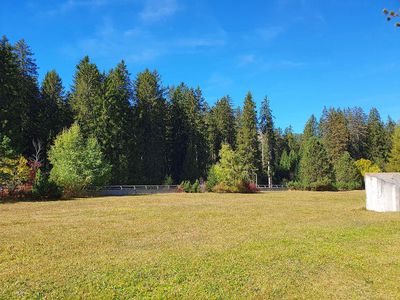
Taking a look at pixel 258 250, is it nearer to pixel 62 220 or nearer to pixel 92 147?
pixel 62 220

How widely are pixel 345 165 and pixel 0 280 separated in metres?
62.7

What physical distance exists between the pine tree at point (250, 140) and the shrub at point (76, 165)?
31.9m

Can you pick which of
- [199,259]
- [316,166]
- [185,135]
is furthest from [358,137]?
[199,259]

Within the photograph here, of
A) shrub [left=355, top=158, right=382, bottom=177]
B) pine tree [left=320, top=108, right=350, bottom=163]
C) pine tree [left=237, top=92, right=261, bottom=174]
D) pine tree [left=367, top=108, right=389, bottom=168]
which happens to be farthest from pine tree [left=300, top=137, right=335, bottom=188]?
pine tree [left=367, top=108, right=389, bottom=168]

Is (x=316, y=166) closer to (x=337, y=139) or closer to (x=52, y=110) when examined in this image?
(x=337, y=139)

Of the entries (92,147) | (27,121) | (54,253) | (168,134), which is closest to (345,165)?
(168,134)

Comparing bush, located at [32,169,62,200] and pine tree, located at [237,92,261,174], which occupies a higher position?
pine tree, located at [237,92,261,174]

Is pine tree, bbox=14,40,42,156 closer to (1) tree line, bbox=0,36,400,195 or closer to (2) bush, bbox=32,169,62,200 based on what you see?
(1) tree line, bbox=0,36,400,195

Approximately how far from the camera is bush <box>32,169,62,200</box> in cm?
2778

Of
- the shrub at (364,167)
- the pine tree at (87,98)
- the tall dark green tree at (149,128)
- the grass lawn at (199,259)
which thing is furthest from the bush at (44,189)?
the shrub at (364,167)

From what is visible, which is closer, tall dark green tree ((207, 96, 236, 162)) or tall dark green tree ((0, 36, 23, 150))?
tall dark green tree ((0, 36, 23, 150))

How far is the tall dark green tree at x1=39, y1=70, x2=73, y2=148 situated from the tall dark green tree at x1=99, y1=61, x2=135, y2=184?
5.19 metres

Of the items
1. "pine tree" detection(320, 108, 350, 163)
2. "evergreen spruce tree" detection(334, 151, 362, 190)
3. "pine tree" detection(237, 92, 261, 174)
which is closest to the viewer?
"evergreen spruce tree" detection(334, 151, 362, 190)

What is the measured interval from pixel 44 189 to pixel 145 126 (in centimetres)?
3174
